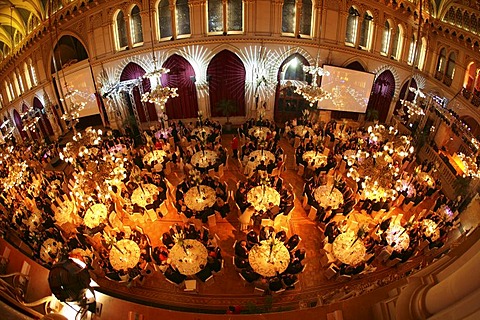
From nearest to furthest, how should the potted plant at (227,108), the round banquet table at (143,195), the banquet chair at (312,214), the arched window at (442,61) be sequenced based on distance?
1. the round banquet table at (143,195)
2. the banquet chair at (312,214)
3. the arched window at (442,61)
4. the potted plant at (227,108)

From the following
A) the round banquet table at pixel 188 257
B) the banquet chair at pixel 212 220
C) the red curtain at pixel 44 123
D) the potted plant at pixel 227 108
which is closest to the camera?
the round banquet table at pixel 188 257

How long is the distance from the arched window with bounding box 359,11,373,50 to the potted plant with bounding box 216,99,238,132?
6.87 metres

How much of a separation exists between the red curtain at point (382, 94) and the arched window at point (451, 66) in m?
2.67

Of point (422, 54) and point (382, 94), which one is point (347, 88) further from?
point (422, 54)

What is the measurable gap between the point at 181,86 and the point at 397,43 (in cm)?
1067

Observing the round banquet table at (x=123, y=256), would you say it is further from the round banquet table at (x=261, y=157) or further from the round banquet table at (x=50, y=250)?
the round banquet table at (x=261, y=157)

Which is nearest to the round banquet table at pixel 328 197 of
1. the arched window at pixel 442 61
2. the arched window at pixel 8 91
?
the arched window at pixel 442 61

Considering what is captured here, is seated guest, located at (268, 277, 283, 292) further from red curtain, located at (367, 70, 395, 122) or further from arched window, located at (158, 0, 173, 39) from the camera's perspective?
arched window, located at (158, 0, 173, 39)

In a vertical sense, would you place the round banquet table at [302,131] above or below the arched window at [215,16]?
below

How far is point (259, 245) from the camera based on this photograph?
9.93 m

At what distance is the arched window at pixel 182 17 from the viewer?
16.1 meters

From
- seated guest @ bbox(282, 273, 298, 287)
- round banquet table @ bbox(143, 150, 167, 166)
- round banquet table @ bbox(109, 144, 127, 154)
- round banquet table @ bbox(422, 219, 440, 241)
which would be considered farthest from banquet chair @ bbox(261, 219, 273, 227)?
round banquet table @ bbox(109, 144, 127, 154)

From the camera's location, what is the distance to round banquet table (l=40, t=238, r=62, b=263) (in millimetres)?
9895

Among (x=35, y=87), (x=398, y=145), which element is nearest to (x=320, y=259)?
(x=398, y=145)
